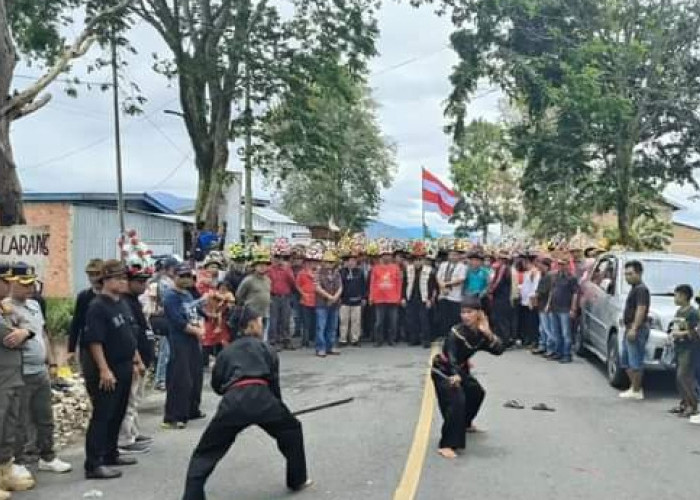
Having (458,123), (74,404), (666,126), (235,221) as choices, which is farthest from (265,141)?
(74,404)

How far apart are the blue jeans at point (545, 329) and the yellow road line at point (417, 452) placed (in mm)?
3950

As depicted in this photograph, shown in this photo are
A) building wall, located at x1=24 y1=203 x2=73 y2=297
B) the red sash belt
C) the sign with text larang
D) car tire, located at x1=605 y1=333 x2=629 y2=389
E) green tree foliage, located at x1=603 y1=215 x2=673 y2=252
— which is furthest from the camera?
green tree foliage, located at x1=603 y1=215 x2=673 y2=252

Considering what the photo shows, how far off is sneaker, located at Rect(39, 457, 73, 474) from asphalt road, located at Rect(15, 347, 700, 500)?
0.30 feet

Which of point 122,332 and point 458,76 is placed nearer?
point 122,332

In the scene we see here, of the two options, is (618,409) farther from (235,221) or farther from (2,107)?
(235,221)

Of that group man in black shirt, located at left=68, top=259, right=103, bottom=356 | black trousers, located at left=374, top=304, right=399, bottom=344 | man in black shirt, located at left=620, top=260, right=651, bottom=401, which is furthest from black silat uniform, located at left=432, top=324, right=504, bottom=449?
black trousers, located at left=374, top=304, right=399, bottom=344

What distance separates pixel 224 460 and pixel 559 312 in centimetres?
743

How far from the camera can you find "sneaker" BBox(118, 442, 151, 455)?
766 centimetres

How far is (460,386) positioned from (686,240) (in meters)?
51.3

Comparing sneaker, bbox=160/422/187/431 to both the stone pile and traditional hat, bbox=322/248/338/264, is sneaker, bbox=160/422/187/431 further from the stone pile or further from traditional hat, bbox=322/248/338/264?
traditional hat, bbox=322/248/338/264

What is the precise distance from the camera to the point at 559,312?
13.3 m

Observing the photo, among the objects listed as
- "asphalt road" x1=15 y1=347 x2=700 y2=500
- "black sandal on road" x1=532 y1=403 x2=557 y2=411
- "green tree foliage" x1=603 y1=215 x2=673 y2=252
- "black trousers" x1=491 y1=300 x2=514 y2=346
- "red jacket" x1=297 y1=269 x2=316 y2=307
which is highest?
"green tree foliage" x1=603 y1=215 x2=673 y2=252

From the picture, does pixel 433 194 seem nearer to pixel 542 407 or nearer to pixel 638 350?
pixel 638 350

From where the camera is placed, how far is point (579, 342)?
547 inches
